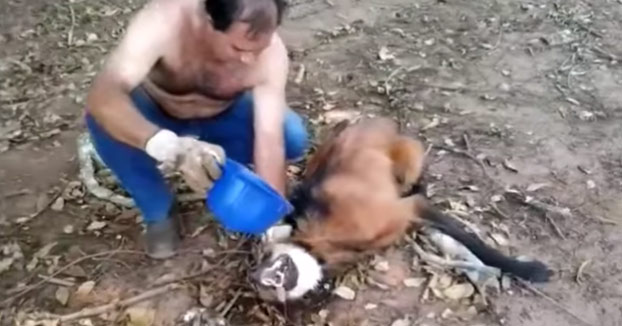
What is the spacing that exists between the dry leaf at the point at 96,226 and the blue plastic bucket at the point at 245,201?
748 millimetres

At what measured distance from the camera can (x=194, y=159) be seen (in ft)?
6.64

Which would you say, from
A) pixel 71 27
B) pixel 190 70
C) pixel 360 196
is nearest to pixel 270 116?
pixel 190 70

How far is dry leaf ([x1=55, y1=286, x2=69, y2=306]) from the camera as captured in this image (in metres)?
2.41

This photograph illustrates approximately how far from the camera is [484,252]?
2.35 meters

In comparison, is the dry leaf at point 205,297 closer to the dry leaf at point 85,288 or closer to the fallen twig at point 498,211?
the dry leaf at point 85,288

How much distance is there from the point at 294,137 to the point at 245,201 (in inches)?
25.4

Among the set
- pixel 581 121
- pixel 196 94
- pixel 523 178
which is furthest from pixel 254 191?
pixel 581 121

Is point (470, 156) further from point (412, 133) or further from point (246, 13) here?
point (246, 13)

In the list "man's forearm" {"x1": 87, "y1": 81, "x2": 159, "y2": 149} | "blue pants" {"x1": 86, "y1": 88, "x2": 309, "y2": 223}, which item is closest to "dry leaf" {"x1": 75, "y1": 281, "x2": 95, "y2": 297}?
"blue pants" {"x1": 86, "y1": 88, "x2": 309, "y2": 223}

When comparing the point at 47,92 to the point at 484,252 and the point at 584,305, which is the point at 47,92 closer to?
the point at 484,252

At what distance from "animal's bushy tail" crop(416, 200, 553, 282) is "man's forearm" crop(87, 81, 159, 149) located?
703 mm

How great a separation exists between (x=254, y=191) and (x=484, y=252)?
2.24ft

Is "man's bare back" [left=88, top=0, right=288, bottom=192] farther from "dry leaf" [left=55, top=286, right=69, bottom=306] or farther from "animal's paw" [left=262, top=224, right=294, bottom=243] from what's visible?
"dry leaf" [left=55, top=286, right=69, bottom=306]

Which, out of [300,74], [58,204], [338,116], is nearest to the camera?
[58,204]
